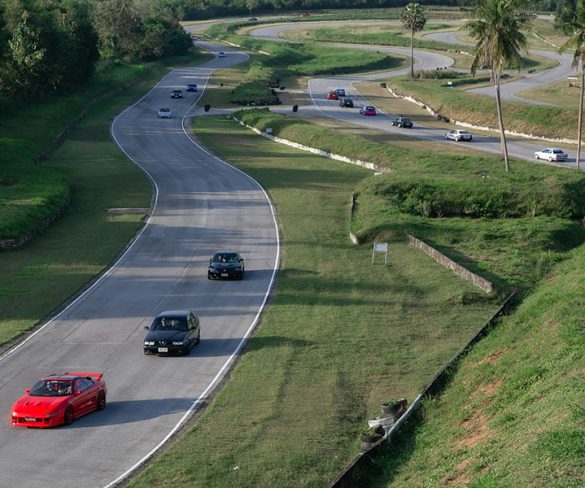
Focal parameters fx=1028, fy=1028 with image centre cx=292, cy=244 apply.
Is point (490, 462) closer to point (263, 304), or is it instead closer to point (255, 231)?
point (263, 304)

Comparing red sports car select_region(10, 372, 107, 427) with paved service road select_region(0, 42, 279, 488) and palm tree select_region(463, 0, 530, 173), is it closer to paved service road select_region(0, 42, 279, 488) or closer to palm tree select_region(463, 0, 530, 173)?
paved service road select_region(0, 42, 279, 488)

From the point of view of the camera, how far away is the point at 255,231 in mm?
62656

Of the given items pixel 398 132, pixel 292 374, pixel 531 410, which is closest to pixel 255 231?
pixel 292 374

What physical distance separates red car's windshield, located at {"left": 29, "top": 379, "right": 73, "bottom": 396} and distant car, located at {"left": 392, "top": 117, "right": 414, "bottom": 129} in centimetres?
8579

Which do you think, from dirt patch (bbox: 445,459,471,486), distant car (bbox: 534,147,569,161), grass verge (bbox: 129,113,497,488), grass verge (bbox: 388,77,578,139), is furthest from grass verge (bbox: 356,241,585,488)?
grass verge (bbox: 388,77,578,139)

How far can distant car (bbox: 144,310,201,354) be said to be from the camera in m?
37.5

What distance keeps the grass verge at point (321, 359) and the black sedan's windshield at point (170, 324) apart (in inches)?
109

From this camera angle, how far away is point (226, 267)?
5053 centimetres

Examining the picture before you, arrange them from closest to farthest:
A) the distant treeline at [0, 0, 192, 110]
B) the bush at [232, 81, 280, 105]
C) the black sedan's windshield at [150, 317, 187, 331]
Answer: the black sedan's windshield at [150, 317, 187, 331] → the distant treeline at [0, 0, 192, 110] → the bush at [232, 81, 280, 105]

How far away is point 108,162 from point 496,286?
52018 millimetres

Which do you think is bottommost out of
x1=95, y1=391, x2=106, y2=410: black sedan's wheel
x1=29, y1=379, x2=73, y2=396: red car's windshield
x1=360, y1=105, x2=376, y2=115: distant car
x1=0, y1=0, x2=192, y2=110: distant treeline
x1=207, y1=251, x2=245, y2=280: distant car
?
x1=360, y1=105, x2=376, y2=115: distant car

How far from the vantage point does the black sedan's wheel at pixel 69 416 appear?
2939 centimetres

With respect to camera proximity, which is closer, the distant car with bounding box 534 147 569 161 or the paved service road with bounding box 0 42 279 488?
the paved service road with bounding box 0 42 279 488

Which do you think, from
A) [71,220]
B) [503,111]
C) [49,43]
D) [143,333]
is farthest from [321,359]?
[49,43]
